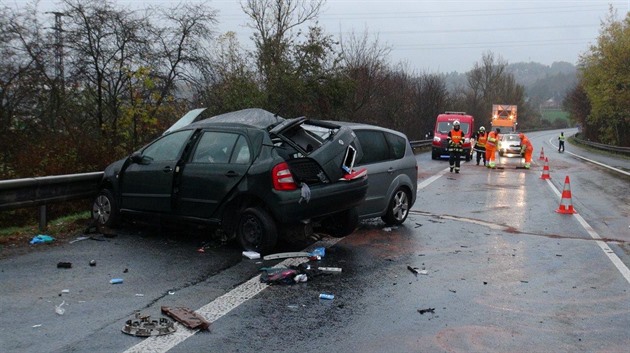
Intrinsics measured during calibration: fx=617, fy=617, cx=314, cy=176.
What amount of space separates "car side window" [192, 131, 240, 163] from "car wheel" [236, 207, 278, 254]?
0.82 meters

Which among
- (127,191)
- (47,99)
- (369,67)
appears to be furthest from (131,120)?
(369,67)

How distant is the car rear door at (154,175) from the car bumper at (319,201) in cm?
174

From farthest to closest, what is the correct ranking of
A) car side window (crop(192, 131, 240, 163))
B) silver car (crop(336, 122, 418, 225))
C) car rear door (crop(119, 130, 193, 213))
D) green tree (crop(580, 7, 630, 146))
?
green tree (crop(580, 7, 630, 146)) < silver car (crop(336, 122, 418, 225)) < car rear door (crop(119, 130, 193, 213)) < car side window (crop(192, 131, 240, 163))

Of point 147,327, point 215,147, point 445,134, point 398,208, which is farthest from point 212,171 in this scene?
point 445,134

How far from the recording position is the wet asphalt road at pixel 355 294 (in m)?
4.74

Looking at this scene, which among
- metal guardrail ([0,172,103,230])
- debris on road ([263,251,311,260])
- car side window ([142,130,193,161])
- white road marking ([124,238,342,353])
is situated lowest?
white road marking ([124,238,342,353])

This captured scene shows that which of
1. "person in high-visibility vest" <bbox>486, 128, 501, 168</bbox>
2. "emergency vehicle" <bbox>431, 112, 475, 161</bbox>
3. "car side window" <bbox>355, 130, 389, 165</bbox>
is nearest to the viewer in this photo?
"car side window" <bbox>355, 130, 389, 165</bbox>

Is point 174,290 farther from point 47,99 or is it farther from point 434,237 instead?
point 47,99

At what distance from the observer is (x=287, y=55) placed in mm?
27469

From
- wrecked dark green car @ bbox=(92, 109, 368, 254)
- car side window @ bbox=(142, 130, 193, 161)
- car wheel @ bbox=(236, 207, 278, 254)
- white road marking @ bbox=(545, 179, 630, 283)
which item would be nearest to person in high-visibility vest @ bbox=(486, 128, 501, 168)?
white road marking @ bbox=(545, 179, 630, 283)

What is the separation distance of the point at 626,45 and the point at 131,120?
153 feet

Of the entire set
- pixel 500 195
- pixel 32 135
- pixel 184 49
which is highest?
pixel 184 49

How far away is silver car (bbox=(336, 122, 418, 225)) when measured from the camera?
948cm

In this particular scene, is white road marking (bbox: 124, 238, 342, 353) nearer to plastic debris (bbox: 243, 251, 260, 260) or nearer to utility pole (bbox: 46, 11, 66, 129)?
plastic debris (bbox: 243, 251, 260, 260)
